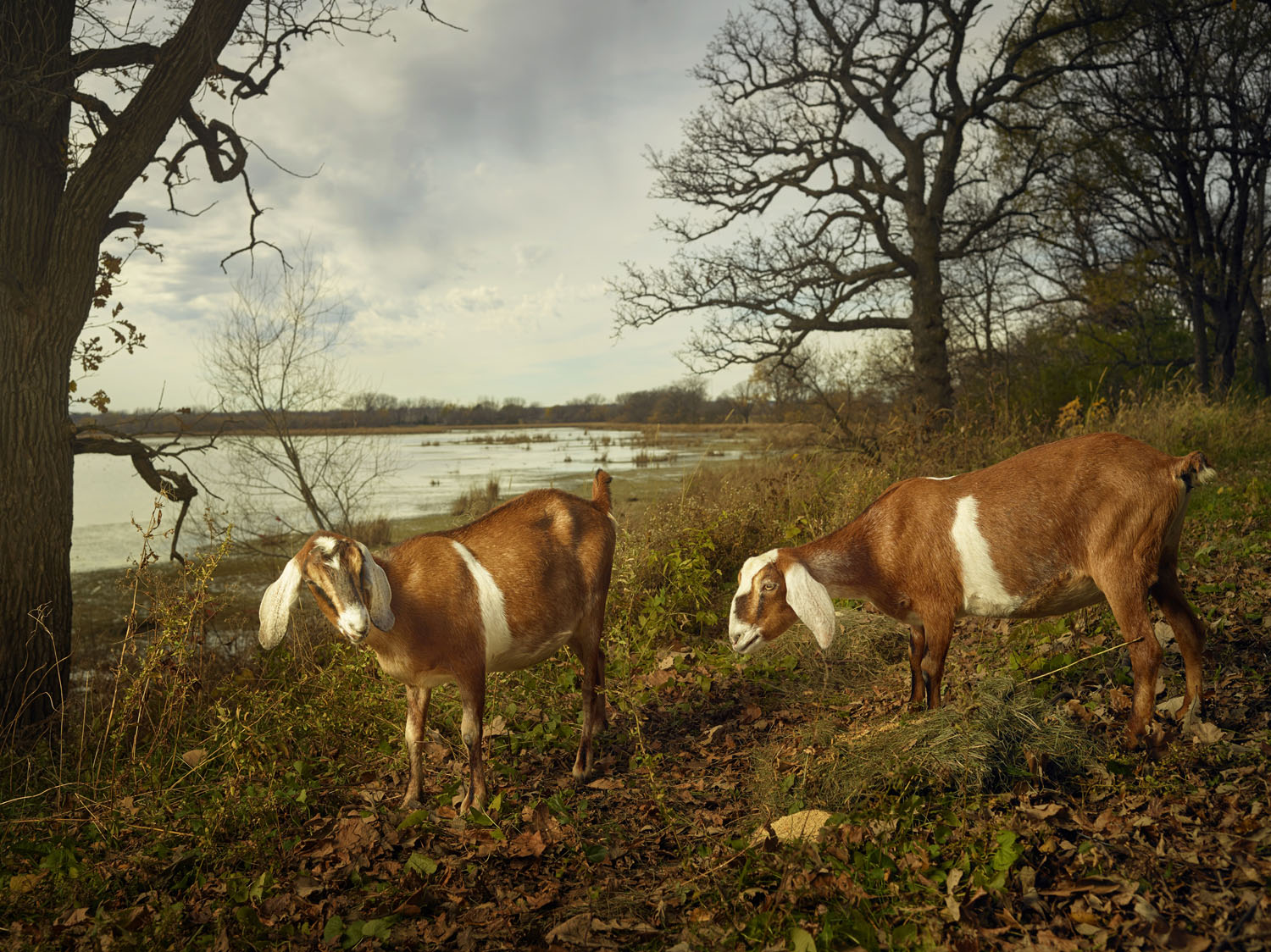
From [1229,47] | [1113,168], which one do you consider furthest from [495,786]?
[1229,47]

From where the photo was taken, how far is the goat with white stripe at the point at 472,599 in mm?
3539

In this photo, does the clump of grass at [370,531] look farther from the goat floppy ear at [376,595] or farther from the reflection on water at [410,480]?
the goat floppy ear at [376,595]

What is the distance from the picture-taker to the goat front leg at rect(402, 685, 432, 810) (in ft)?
13.5

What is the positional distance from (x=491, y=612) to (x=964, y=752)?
2.58 meters

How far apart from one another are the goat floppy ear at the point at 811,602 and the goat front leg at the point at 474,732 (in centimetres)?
180

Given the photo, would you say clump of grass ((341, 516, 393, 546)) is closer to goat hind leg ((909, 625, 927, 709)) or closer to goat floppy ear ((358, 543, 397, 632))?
goat floppy ear ((358, 543, 397, 632))

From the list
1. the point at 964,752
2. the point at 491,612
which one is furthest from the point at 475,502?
the point at 964,752

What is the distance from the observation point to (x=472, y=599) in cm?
404

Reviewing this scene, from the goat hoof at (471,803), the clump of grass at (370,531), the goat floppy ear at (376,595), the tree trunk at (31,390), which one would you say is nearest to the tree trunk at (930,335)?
the clump of grass at (370,531)

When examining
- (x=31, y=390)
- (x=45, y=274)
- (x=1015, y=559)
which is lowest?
(x=1015, y=559)

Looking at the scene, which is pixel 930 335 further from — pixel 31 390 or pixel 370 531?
pixel 31 390

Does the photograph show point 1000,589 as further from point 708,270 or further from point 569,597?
point 708,270

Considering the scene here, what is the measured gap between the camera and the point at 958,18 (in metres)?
14.9

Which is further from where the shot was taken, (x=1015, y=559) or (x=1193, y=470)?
(x=1015, y=559)
